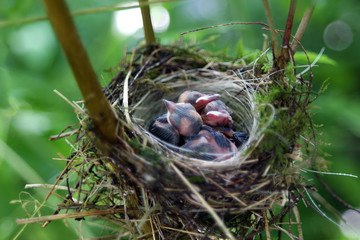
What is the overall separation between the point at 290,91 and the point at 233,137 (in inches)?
8.0

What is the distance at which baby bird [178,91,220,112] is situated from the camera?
0.93 m

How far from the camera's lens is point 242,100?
99 cm

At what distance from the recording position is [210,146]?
0.78 metres

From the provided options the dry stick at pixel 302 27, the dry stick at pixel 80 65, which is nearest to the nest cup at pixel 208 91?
the dry stick at pixel 302 27

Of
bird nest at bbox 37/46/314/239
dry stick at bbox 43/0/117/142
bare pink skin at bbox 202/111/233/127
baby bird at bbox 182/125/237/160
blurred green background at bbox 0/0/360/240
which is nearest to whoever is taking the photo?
dry stick at bbox 43/0/117/142

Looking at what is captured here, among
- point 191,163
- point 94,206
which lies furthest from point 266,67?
point 94,206

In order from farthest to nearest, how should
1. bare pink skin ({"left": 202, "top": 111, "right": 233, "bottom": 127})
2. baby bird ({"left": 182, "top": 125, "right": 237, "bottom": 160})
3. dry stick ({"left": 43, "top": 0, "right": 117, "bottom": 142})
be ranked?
bare pink skin ({"left": 202, "top": 111, "right": 233, "bottom": 127}) → baby bird ({"left": 182, "top": 125, "right": 237, "bottom": 160}) → dry stick ({"left": 43, "top": 0, "right": 117, "bottom": 142})

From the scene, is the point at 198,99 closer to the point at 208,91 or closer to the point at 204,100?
→ the point at 204,100

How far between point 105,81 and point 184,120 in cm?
38

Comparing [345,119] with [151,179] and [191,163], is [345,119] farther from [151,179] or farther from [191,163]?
[151,179]

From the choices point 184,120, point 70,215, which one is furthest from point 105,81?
point 70,215

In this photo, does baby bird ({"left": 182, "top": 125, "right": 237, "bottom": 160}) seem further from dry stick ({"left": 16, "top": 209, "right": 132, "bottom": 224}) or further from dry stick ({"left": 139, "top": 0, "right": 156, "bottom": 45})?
dry stick ({"left": 139, "top": 0, "right": 156, "bottom": 45})

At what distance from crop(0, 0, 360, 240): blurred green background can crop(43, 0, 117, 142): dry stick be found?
527 mm

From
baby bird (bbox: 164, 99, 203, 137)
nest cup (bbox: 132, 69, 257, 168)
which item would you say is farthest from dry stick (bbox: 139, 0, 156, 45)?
baby bird (bbox: 164, 99, 203, 137)
